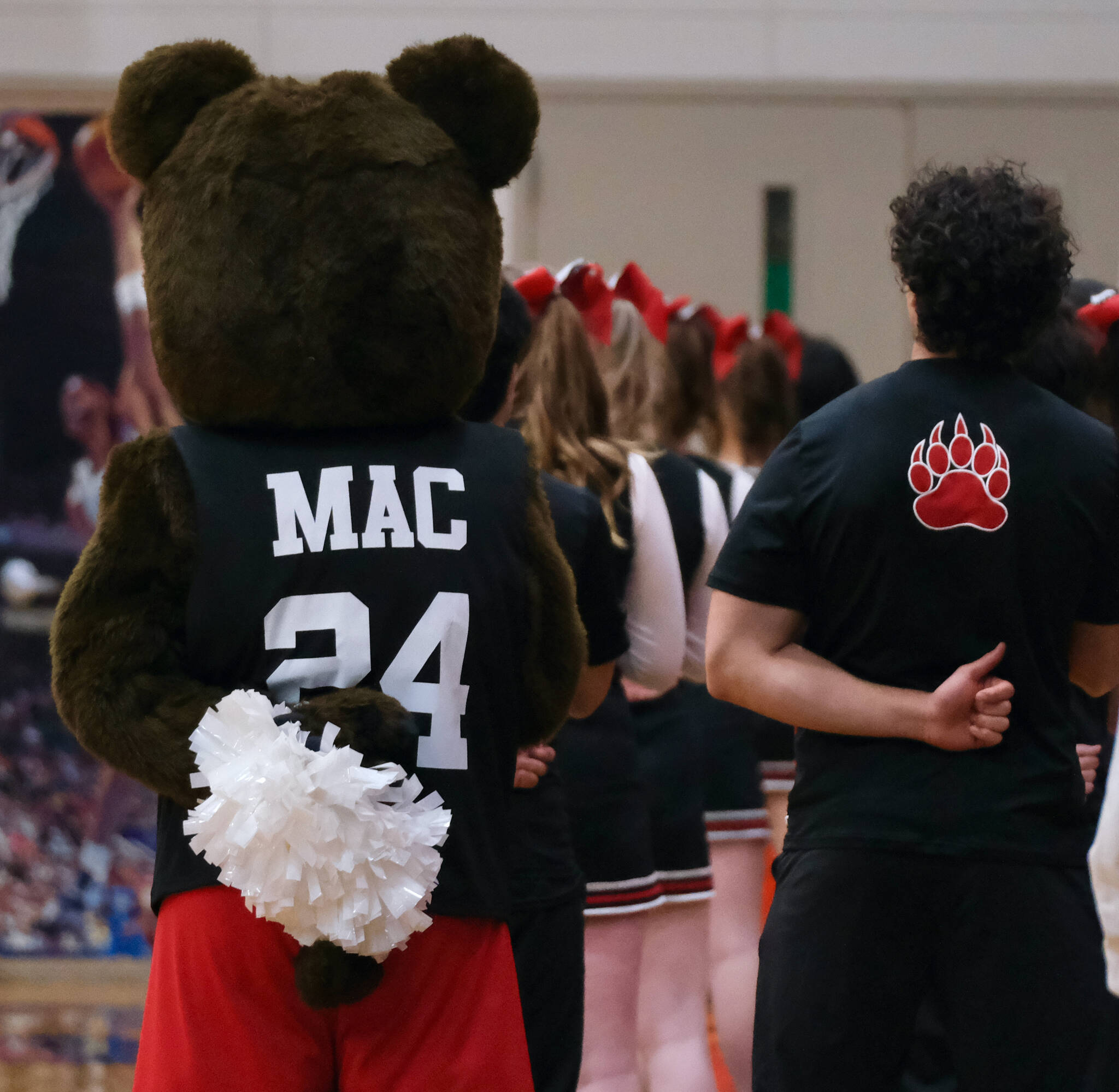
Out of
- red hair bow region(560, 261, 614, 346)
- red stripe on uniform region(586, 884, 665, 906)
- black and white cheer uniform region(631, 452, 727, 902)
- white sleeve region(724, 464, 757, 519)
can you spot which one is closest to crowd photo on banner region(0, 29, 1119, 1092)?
red stripe on uniform region(586, 884, 665, 906)

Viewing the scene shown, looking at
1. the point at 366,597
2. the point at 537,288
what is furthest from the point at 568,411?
the point at 366,597

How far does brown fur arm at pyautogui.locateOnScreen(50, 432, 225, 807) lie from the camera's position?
157cm

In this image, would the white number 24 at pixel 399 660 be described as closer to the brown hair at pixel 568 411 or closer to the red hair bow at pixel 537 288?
the brown hair at pixel 568 411

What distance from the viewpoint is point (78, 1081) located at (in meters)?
3.62

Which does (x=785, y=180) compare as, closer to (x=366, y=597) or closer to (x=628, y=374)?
(x=628, y=374)

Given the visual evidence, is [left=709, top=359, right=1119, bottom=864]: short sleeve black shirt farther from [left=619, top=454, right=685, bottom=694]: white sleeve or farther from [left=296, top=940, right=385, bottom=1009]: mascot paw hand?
[left=619, top=454, right=685, bottom=694]: white sleeve

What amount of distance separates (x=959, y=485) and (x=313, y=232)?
773 millimetres

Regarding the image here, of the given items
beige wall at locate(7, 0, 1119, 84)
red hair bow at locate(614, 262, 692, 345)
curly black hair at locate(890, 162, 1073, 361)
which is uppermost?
beige wall at locate(7, 0, 1119, 84)

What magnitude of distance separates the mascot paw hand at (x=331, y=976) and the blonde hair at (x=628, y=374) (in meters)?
1.67

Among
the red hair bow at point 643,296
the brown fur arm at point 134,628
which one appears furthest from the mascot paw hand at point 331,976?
the red hair bow at point 643,296

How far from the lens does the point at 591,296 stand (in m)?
2.98

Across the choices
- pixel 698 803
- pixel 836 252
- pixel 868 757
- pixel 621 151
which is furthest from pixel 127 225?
pixel 868 757

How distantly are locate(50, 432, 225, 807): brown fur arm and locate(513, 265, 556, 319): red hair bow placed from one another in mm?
1111

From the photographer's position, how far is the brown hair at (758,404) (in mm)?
3803
